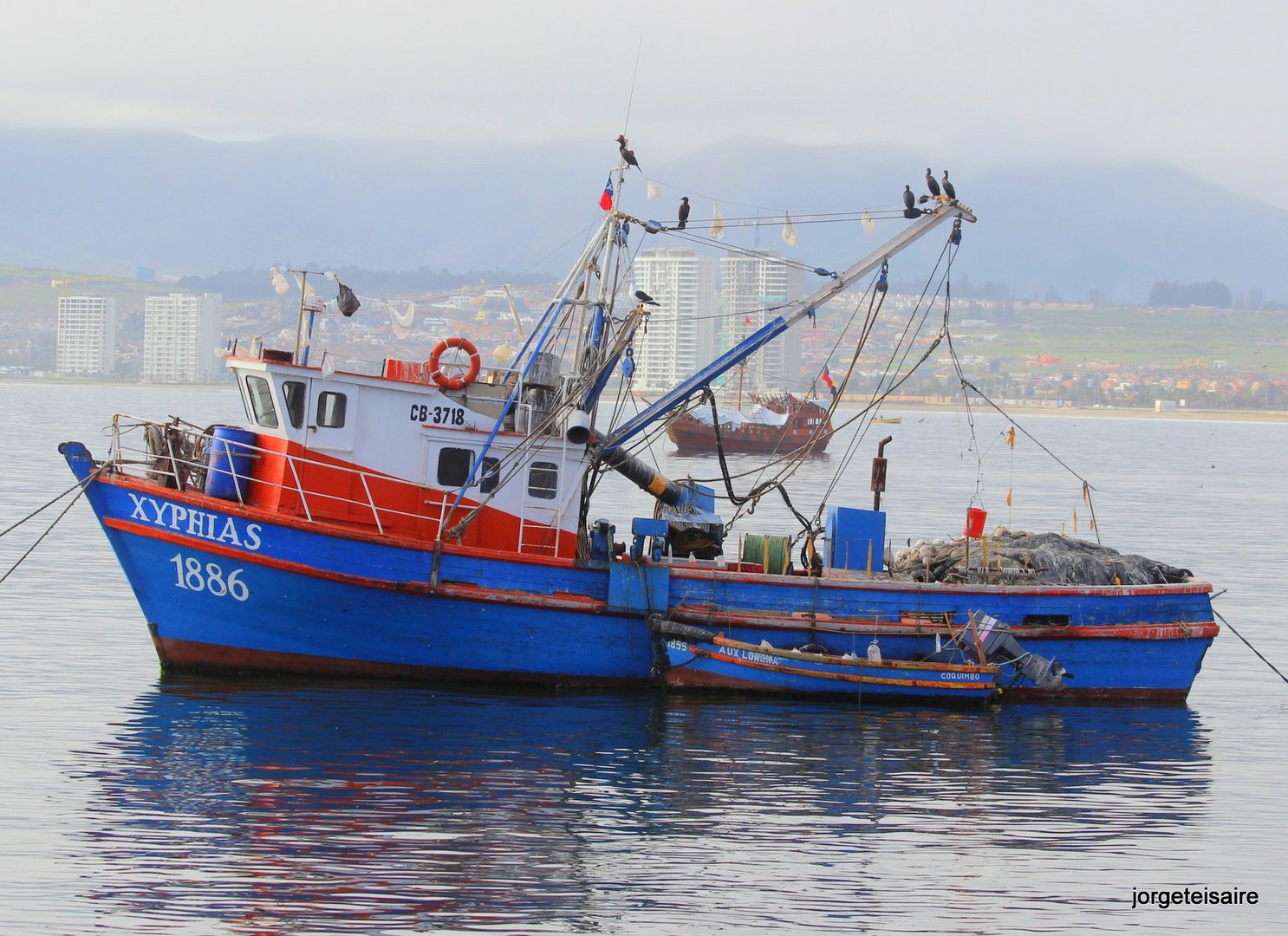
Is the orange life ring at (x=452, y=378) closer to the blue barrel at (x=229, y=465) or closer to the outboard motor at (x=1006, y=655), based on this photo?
the blue barrel at (x=229, y=465)

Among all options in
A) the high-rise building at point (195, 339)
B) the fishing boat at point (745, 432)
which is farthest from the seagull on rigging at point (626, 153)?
the high-rise building at point (195, 339)

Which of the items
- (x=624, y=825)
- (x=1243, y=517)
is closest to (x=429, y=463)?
(x=624, y=825)

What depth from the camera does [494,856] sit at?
552 inches

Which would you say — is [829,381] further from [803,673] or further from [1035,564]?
[803,673]

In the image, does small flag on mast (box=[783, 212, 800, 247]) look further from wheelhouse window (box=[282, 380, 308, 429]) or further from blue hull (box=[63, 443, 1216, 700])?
wheelhouse window (box=[282, 380, 308, 429])

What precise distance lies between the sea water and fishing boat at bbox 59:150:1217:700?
0.70 meters

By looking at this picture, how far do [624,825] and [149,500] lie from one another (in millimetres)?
8057

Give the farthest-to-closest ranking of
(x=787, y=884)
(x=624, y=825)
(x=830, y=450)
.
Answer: (x=830, y=450) < (x=624, y=825) < (x=787, y=884)

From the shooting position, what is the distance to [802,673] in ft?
67.8

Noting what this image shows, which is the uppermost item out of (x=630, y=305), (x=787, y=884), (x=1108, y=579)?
(x=630, y=305)

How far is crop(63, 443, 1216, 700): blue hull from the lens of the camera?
19.6m

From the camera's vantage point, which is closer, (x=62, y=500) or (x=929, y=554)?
(x=929, y=554)

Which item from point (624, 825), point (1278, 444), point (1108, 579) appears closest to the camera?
point (624, 825)

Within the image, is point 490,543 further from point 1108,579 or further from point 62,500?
point 62,500
